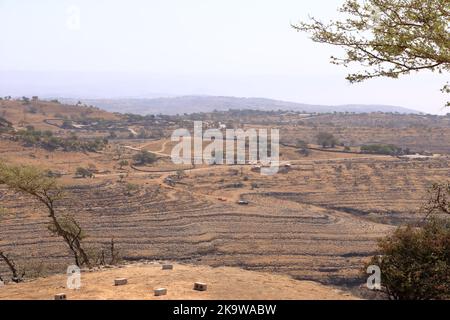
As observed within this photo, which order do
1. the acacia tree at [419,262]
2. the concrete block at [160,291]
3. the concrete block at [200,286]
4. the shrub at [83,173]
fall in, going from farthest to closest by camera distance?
the shrub at [83,173] → the acacia tree at [419,262] → the concrete block at [200,286] → the concrete block at [160,291]

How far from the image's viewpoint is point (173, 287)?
426 inches

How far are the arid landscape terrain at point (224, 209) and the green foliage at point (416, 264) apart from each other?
1516 mm

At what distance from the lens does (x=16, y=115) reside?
86.4 meters

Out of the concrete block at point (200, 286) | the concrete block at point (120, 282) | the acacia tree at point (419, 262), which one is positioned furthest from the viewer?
the concrete block at point (120, 282)

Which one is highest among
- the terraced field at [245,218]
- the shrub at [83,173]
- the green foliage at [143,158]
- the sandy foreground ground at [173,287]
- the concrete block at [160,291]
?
the concrete block at [160,291]

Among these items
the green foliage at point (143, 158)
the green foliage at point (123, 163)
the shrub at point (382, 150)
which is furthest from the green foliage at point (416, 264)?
the shrub at point (382, 150)

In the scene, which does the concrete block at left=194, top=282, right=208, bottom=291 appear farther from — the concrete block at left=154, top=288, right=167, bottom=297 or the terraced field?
the terraced field

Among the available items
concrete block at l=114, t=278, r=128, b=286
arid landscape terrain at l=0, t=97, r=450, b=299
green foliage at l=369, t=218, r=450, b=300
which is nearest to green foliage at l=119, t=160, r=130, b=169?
arid landscape terrain at l=0, t=97, r=450, b=299

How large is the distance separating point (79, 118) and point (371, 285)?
89636 millimetres

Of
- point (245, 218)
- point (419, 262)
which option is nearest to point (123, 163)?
point (245, 218)

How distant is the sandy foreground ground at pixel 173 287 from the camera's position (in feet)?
33.5

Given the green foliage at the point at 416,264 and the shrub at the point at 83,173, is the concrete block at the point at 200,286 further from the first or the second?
the shrub at the point at 83,173

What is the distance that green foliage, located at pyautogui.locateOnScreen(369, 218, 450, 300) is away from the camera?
35.9 feet

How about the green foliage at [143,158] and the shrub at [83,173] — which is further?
the green foliage at [143,158]
